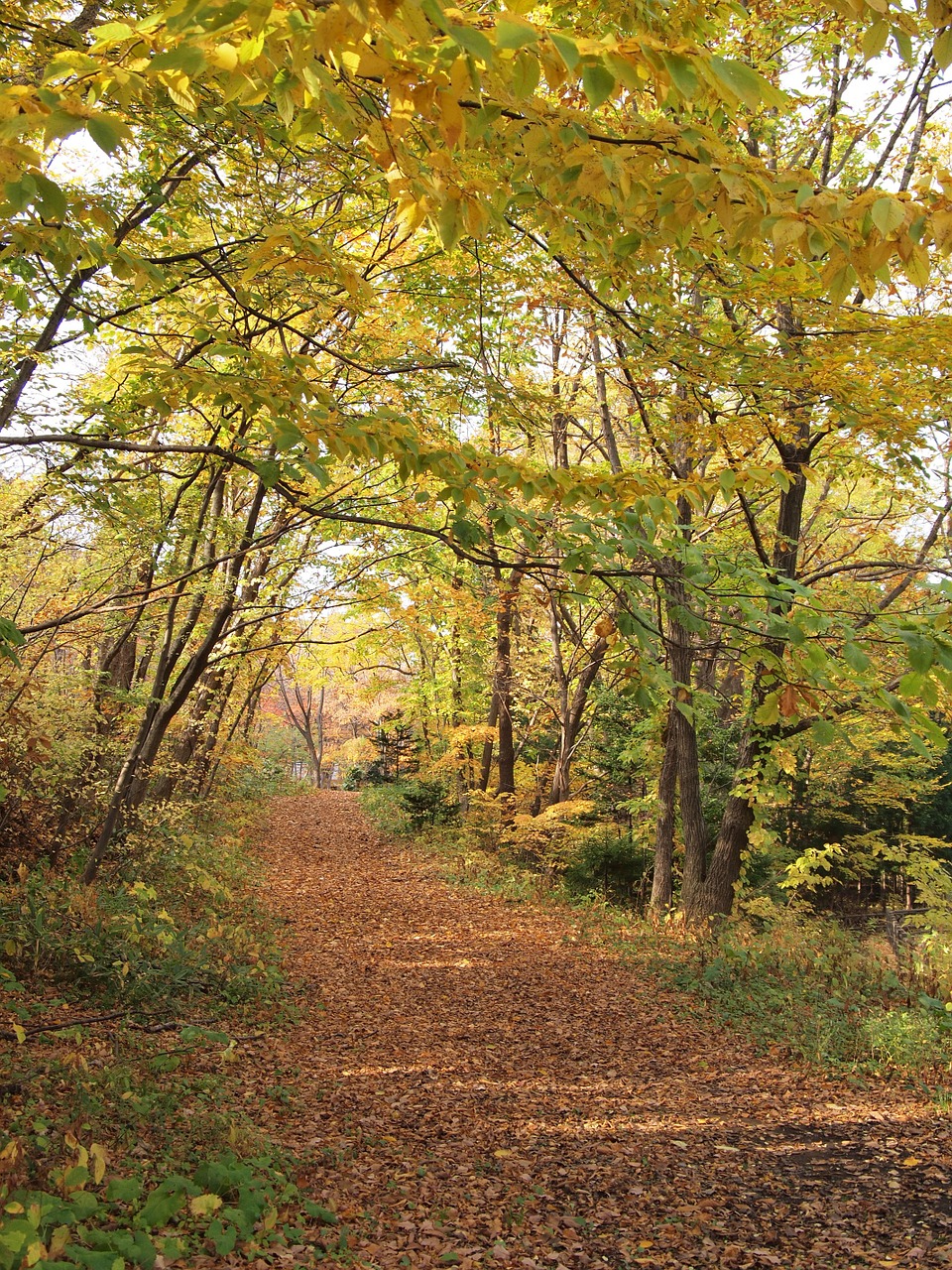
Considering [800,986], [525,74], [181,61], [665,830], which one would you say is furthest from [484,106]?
[665,830]

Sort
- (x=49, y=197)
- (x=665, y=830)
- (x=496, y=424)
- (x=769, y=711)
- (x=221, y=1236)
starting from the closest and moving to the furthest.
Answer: (x=49, y=197), (x=769, y=711), (x=221, y=1236), (x=496, y=424), (x=665, y=830)

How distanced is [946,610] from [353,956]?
8.38 metres

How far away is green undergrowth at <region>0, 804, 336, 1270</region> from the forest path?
1.19 feet

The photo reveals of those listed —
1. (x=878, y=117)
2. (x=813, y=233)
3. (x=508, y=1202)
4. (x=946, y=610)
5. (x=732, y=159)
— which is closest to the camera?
(x=813, y=233)

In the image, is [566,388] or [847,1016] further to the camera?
[566,388]

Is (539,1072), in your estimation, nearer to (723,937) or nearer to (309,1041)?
(309,1041)

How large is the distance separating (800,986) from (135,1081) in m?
6.26

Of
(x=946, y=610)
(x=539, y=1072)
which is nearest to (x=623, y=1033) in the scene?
(x=539, y=1072)

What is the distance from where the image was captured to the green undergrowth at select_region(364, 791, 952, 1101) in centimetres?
656

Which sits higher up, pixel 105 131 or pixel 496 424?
pixel 496 424

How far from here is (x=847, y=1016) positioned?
24.0 ft

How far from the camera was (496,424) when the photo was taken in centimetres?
616

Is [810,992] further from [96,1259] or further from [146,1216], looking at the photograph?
[96,1259]

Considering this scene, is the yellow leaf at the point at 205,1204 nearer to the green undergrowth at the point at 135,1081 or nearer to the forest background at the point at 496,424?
the green undergrowth at the point at 135,1081
